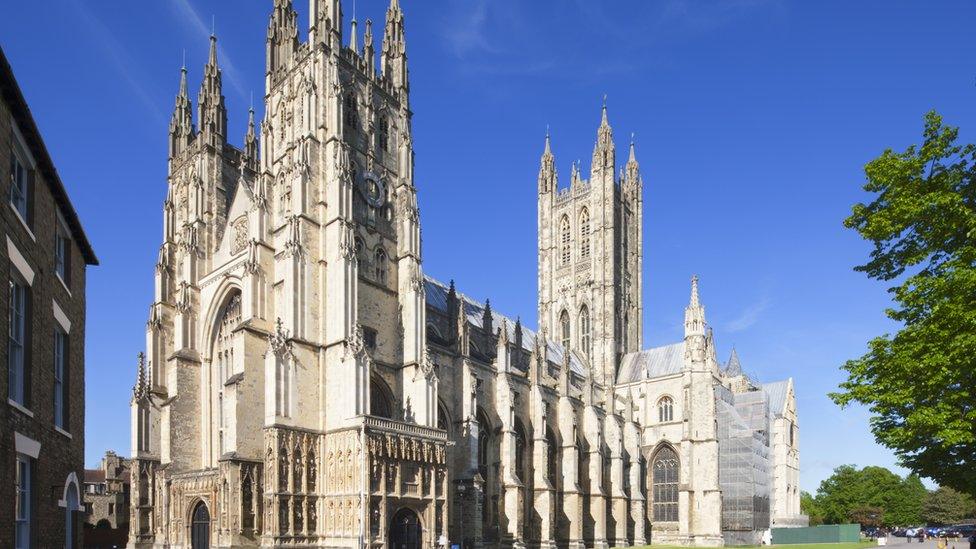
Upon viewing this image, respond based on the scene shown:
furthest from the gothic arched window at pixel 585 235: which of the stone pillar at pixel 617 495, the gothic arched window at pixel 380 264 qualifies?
the gothic arched window at pixel 380 264

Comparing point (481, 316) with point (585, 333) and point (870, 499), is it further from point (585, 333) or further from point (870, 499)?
point (870, 499)

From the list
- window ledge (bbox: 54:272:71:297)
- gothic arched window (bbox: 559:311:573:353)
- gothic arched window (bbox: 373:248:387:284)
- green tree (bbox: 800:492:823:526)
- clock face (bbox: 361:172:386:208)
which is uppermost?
clock face (bbox: 361:172:386:208)

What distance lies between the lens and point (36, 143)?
1449cm

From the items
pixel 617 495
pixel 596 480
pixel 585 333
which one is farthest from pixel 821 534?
pixel 585 333

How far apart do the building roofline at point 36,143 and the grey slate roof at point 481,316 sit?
30.3 metres

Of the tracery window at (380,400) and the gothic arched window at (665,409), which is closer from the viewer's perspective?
the tracery window at (380,400)

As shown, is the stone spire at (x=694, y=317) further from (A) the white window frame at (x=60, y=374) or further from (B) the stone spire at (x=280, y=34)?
(A) the white window frame at (x=60, y=374)

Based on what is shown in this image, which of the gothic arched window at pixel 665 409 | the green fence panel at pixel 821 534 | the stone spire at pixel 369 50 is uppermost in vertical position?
the stone spire at pixel 369 50

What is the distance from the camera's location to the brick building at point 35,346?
12.6 metres

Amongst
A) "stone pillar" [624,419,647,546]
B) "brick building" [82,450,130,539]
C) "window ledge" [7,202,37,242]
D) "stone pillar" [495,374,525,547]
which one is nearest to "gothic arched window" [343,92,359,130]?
"stone pillar" [495,374,525,547]

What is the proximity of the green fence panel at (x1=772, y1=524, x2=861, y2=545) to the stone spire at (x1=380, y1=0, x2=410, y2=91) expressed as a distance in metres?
50.1

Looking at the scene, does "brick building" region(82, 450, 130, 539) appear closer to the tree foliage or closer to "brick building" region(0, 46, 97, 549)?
"brick building" region(0, 46, 97, 549)

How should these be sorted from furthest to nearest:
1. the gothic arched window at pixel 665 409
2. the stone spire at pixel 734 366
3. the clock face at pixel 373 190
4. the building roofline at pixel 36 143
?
the stone spire at pixel 734 366 → the gothic arched window at pixel 665 409 → the clock face at pixel 373 190 → the building roofline at pixel 36 143

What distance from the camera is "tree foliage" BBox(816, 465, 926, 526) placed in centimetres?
10512
